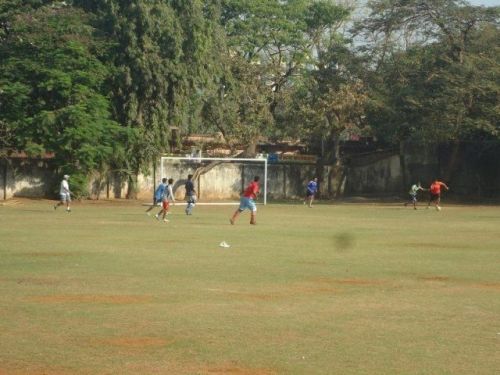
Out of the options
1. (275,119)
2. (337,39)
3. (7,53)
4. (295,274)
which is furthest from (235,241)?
(337,39)

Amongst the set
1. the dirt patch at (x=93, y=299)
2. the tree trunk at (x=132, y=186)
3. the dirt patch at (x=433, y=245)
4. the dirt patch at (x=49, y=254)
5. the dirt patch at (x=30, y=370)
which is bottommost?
the dirt patch at (x=30, y=370)

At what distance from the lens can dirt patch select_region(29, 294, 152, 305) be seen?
12680 mm

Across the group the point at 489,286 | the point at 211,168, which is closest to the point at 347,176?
the point at 211,168

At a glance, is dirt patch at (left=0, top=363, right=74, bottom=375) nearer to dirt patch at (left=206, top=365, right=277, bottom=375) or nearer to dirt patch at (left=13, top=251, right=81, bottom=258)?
dirt patch at (left=206, top=365, right=277, bottom=375)

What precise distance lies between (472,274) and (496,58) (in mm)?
36624

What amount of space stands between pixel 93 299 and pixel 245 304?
2150 mm

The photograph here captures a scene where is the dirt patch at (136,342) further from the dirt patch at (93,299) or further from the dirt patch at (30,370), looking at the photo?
the dirt patch at (93,299)

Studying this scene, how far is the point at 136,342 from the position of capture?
32.3ft

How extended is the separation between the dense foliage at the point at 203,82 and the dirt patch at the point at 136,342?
36658mm

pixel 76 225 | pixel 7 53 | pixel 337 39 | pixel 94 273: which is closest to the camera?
pixel 94 273

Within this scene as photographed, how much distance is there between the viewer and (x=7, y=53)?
154 feet

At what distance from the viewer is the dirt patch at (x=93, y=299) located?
12.7 meters

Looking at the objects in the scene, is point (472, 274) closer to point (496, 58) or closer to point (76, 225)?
point (76, 225)

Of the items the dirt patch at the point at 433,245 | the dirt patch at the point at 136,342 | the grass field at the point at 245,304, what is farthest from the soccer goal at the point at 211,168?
the dirt patch at the point at 136,342
